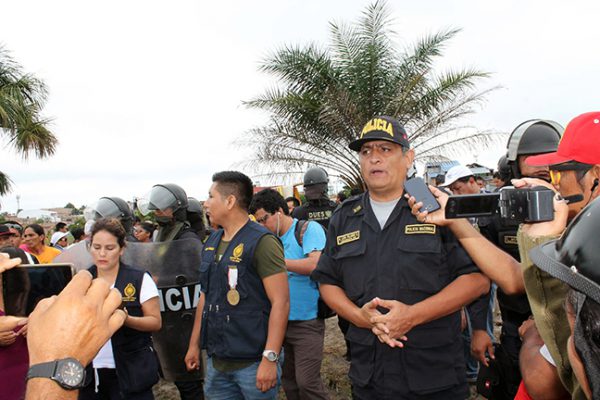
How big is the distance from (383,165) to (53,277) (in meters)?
1.79

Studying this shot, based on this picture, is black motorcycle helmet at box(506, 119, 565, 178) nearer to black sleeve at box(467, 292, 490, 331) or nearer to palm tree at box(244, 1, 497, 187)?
black sleeve at box(467, 292, 490, 331)

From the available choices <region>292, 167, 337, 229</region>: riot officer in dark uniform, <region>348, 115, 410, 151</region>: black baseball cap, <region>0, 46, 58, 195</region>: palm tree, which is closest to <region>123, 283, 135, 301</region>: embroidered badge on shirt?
<region>348, 115, 410, 151</region>: black baseball cap

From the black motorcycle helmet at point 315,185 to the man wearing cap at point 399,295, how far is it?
3.55 m

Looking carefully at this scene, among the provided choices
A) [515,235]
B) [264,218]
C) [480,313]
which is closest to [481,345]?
[480,313]

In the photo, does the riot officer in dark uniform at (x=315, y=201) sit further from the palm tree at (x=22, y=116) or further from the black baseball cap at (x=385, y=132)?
the palm tree at (x=22, y=116)

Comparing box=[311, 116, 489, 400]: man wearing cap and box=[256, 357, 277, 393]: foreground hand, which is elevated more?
box=[311, 116, 489, 400]: man wearing cap

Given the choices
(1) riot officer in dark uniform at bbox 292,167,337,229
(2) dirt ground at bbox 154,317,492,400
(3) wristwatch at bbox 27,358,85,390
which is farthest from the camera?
(1) riot officer in dark uniform at bbox 292,167,337,229

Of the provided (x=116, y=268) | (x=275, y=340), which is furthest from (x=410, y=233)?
(x=116, y=268)

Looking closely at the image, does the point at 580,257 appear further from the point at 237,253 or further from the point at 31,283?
the point at 237,253

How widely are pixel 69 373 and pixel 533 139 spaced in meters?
2.91

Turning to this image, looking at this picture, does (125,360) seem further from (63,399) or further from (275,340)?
(63,399)

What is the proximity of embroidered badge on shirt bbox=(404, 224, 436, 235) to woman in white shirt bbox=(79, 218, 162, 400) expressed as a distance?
179cm

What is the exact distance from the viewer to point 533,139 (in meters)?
3.03

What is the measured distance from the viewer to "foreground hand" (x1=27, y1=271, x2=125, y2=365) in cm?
131
